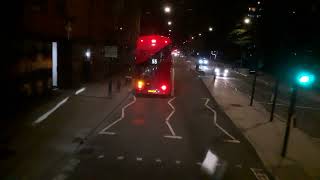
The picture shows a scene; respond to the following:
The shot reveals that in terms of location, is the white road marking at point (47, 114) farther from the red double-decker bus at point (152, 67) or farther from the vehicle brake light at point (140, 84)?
the red double-decker bus at point (152, 67)

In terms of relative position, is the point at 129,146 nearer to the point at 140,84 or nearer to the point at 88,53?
the point at 140,84

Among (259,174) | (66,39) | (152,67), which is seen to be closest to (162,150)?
(259,174)

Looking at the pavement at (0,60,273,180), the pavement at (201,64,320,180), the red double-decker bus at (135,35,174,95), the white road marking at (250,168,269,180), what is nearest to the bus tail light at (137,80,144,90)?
the red double-decker bus at (135,35,174,95)

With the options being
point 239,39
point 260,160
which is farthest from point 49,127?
point 239,39

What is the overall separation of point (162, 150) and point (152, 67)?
15.3 meters

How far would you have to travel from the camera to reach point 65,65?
1171 inches

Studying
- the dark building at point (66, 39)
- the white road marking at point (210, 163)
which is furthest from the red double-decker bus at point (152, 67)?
the white road marking at point (210, 163)

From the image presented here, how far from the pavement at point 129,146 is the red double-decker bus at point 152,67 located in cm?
536

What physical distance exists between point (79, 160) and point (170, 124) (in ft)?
26.0

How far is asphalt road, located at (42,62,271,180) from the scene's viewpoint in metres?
12.4

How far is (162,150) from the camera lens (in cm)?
1521

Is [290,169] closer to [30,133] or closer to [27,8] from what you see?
[30,133]

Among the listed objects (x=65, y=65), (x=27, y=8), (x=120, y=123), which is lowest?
(x=120, y=123)

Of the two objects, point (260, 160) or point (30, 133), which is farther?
point (30, 133)
